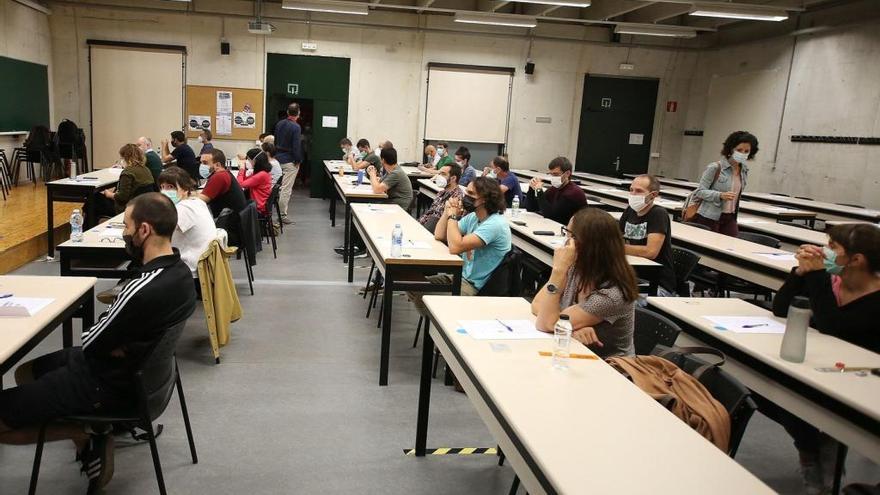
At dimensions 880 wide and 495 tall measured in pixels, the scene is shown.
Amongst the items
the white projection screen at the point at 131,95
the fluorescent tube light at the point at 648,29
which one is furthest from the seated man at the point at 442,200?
the white projection screen at the point at 131,95

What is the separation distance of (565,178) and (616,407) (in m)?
4.34

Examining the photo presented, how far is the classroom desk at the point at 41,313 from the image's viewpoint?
2.32 m

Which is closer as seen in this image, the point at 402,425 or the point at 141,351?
the point at 141,351

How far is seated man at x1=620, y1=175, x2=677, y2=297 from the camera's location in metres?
4.51

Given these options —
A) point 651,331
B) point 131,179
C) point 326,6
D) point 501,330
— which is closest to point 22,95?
point 326,6

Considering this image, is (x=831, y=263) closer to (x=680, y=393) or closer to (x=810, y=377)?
(x=810, y=377)

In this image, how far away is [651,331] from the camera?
9.52 ft

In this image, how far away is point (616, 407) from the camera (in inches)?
78.9

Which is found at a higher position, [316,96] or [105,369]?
[316,96]

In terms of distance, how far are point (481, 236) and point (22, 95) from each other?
33.2 feet

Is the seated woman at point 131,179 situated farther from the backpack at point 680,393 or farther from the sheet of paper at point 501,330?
the backpack at point 680,393

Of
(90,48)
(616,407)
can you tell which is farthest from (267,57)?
(616,407)

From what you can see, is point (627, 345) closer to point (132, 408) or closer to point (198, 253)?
point (132, 408)

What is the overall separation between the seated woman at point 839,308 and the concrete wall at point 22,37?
11.5 m
